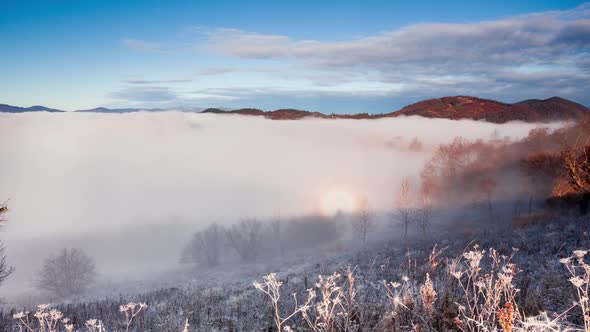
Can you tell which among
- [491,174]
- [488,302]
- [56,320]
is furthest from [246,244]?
[488,302]

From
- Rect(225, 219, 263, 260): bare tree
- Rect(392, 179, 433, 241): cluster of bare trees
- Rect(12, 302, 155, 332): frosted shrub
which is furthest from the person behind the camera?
Rect(225, 219, 263, 260): bare tree

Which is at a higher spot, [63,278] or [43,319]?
[43,319]

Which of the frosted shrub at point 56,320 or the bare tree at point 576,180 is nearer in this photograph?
the frosted shrub at point 56,320

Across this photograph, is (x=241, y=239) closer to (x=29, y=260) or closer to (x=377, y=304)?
(x=377, y=304)

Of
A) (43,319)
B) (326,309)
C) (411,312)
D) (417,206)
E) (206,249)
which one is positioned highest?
(326,309)

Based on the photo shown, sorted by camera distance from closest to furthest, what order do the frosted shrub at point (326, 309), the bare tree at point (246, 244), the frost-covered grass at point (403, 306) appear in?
1. the frosted shrub at point (326, 309)
2. the frost-covered grass at point (403, 306)
3. the bare tree at point (246, 244)

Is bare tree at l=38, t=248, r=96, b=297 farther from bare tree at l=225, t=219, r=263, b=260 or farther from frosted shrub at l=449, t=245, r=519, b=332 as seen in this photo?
frosted shrub at l=449, t=245, r=519, b=332

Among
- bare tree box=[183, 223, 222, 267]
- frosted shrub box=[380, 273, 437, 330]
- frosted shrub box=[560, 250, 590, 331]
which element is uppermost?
frosted shrub box=[560, 250, 590, 331]

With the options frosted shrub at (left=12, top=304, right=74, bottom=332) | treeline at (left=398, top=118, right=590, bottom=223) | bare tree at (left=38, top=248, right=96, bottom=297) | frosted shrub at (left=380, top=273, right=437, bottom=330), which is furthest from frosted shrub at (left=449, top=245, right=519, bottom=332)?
bare tree at (left=38, top=248, right=96, bottom=297)

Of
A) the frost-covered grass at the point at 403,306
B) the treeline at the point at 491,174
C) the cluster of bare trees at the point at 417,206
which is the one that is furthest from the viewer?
the cluster of bare trees at the point at 417,206

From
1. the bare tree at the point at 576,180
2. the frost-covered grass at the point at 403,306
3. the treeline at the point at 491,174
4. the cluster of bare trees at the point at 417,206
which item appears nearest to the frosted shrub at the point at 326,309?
the frost-covered grass at the point at 403,306

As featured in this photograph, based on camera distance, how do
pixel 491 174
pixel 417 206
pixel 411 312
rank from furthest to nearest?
1. pixel 417 206
2. pixel 491 174
3. pixel 411 312

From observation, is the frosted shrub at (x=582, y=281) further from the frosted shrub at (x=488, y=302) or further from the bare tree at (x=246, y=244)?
the bare tree at (x=246, y=244)

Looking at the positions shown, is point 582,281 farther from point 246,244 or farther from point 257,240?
point 257,240
